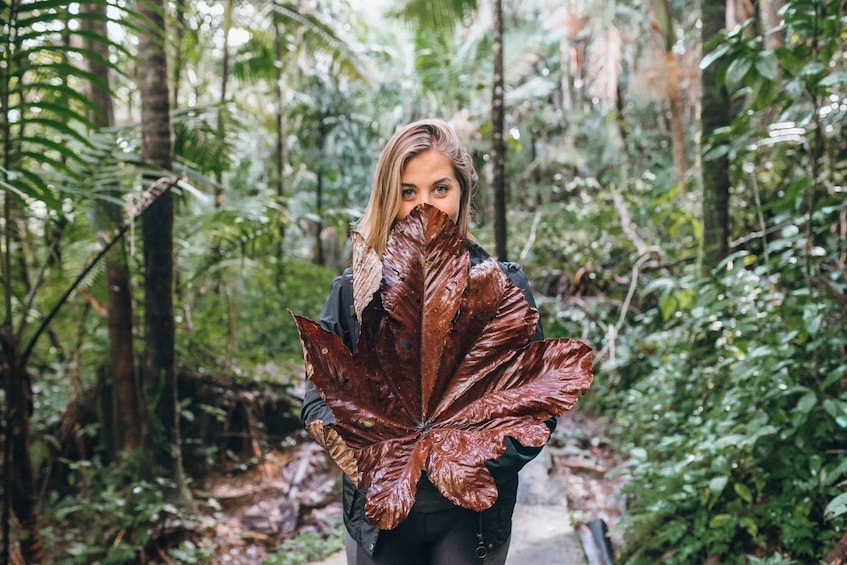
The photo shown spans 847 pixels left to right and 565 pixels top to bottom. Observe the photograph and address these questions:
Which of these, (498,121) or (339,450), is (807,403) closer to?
(339,450)

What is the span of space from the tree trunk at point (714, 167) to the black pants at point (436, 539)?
2926 mm

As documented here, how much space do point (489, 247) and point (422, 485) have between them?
6.06 metres

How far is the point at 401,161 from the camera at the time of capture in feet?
4.27

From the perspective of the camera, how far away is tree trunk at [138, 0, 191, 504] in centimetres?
324

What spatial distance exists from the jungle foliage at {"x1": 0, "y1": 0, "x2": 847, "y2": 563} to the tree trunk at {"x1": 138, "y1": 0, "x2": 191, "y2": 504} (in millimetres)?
103

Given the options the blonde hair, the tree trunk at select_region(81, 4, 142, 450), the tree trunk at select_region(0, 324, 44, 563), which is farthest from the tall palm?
the blonde hair

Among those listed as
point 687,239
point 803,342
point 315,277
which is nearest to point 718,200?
point 803,342

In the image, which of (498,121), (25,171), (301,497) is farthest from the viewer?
(498,121)

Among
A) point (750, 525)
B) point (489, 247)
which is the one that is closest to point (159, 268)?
point (750, 525)

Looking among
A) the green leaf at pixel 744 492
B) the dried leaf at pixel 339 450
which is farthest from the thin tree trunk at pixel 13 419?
the green leaf at pixel 744 492

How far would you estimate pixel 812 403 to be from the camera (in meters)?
2.30

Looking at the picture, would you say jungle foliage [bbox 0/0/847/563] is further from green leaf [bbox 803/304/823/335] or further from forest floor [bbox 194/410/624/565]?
forest floor [bbox 194/410/624/565]

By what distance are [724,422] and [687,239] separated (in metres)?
3.14

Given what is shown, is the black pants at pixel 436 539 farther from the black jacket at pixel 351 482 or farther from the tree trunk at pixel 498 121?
the tree trunk at pixel 498 121
